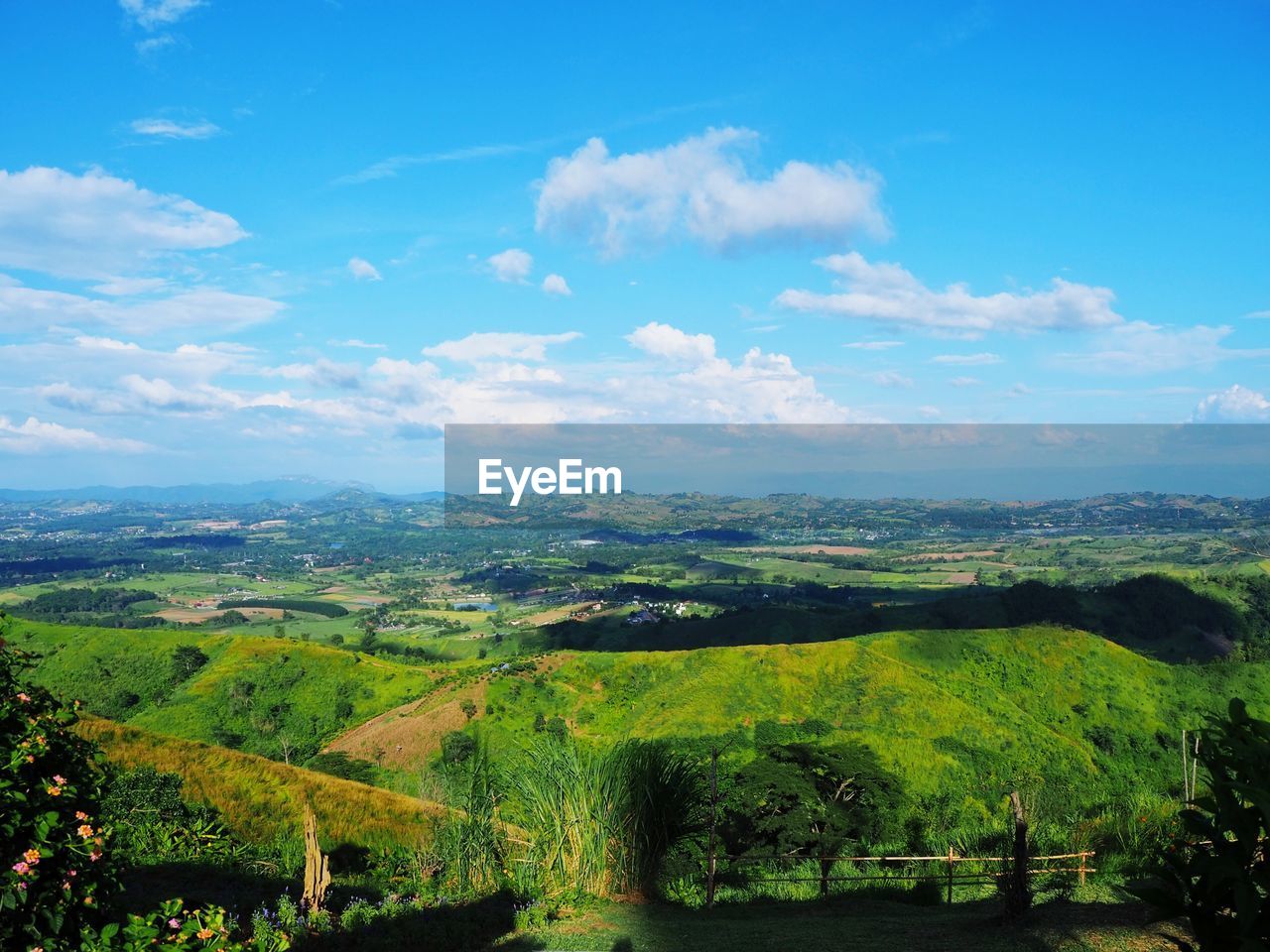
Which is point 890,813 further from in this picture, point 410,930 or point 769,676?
point 410,930

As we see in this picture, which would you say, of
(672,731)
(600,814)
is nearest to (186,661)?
(672,731)

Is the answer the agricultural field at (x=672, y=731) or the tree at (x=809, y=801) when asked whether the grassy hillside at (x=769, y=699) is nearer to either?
the agricultural field at (x=672, y=731)

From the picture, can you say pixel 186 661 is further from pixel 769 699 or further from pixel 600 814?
pixel 600 814

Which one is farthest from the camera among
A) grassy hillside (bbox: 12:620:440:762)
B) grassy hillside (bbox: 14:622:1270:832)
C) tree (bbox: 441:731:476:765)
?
grassy hillside (bbox: 12:620:440:762)

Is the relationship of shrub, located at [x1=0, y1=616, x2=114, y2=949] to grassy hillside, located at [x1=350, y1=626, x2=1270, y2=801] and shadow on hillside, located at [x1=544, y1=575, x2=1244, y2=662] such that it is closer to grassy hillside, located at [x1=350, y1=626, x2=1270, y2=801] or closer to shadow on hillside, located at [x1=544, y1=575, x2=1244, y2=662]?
grassy hillside, located at [x1=350, y1=626, x2=1270, y2=801]

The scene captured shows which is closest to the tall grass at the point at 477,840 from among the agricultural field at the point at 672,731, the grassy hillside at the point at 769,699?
the agricultural field at the point at 672,731

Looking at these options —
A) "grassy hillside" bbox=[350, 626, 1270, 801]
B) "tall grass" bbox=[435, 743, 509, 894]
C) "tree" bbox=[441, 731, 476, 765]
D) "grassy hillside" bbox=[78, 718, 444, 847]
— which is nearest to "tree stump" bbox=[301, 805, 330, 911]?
"tall grass" bbox=[435, 743, 509, 894]

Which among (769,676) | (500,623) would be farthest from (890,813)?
(500,623)
